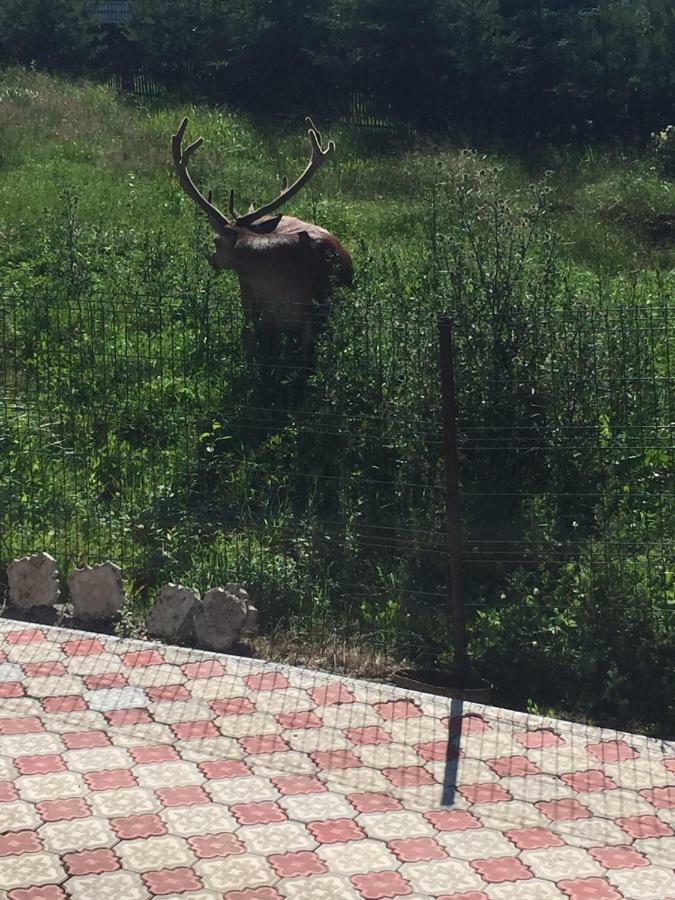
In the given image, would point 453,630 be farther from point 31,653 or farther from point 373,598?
point 31,653

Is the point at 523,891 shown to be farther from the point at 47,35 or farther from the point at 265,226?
the point at 47,35

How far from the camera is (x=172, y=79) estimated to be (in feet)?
82.4

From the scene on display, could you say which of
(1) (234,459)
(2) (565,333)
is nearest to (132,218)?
(1) (234,459)

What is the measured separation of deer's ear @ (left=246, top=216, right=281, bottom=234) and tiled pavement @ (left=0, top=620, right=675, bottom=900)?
447 cm

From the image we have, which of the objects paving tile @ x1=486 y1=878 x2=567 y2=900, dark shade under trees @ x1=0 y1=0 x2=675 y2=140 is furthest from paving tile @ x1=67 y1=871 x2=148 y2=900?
dark shade under trees @ x1=0 y1=0 x2=675 y2=140

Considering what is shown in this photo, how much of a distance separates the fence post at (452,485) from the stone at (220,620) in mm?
1136

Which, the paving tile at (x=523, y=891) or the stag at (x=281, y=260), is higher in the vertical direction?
the stag at (x=281, y=260)

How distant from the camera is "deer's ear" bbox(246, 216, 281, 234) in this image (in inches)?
407

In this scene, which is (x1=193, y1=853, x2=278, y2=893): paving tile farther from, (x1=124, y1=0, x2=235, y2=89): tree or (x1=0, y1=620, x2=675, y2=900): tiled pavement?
(x1=124, y1=0, x2=235, y2=89): tree

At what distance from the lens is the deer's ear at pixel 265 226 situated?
10.3 meters

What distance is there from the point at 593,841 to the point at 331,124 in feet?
64.3

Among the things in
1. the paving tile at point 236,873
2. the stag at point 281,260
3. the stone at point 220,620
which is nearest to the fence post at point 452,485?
the stone at point 220,620

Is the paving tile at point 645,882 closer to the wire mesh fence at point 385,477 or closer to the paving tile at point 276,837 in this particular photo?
the paving tile at point 276,837

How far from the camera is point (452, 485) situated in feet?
21.3
